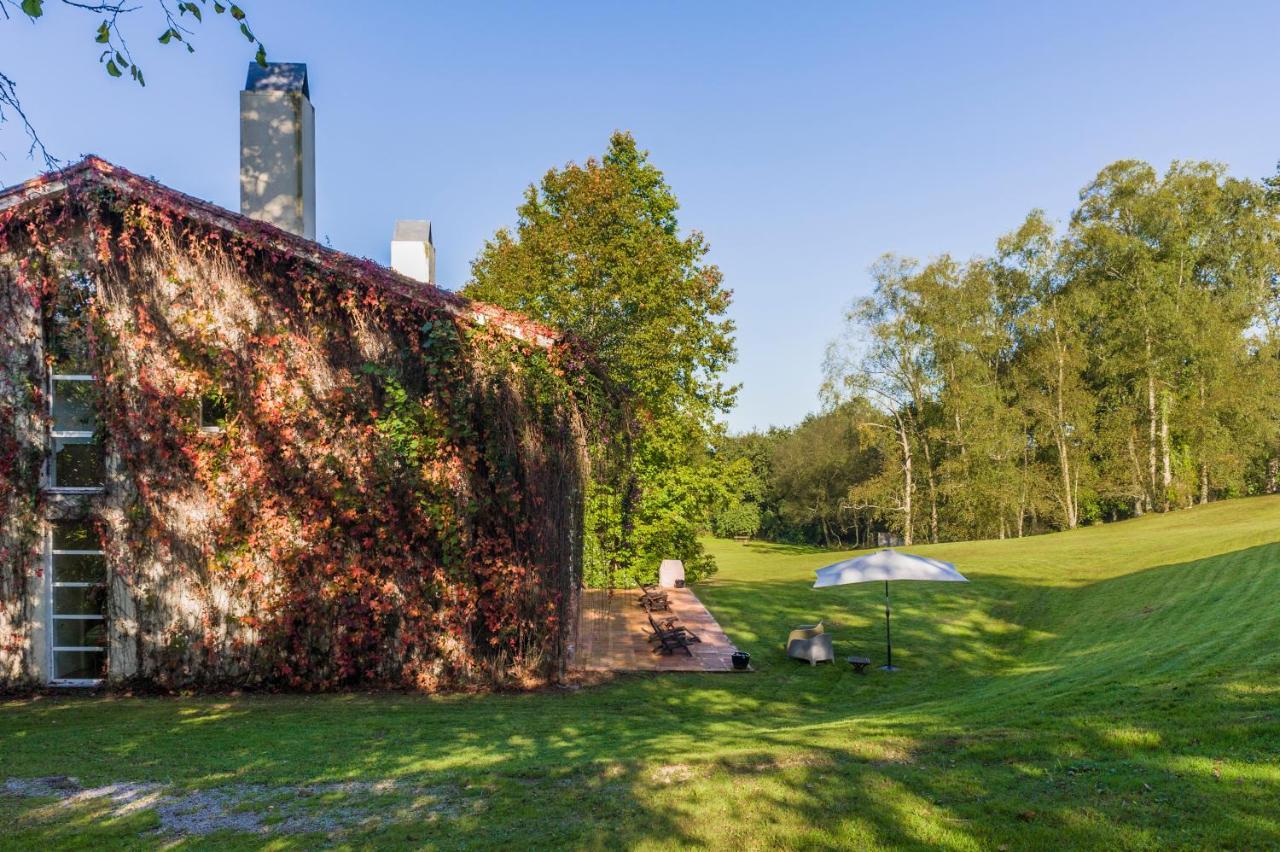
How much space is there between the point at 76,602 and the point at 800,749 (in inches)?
416

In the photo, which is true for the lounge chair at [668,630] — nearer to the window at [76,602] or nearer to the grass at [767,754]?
the grass at [767,754]

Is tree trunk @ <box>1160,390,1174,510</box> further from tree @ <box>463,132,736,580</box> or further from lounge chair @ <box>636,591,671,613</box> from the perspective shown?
lounge chair @ <box>636,591,671,613</box>

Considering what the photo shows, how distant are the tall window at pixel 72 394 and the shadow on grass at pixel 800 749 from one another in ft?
10.4

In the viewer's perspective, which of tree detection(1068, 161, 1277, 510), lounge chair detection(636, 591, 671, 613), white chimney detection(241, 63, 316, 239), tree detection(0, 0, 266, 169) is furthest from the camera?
tree detection(1068, 161, 1277, 510)

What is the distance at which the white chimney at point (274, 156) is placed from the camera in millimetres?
13922

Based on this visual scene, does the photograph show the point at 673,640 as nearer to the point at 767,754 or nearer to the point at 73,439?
the point at 767,754

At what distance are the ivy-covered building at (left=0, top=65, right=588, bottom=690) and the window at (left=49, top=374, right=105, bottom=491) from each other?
1.4 inches

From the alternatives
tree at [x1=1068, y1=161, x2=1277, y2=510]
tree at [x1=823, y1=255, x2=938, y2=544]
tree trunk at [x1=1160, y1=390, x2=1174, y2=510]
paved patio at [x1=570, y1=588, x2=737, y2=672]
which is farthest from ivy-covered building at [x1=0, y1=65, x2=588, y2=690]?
tree trunk at [x1=1160, y1=390, x2=1174, y2=510]

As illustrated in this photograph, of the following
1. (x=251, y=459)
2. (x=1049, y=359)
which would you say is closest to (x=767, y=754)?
(x=251, y=459)

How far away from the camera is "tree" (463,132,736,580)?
25.7 metres

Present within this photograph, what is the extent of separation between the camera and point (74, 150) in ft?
36.5

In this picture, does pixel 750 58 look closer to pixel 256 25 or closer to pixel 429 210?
pixel 429 210

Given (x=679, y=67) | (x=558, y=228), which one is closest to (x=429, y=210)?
(x=558, y=228)

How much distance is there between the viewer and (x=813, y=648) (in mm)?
14438
